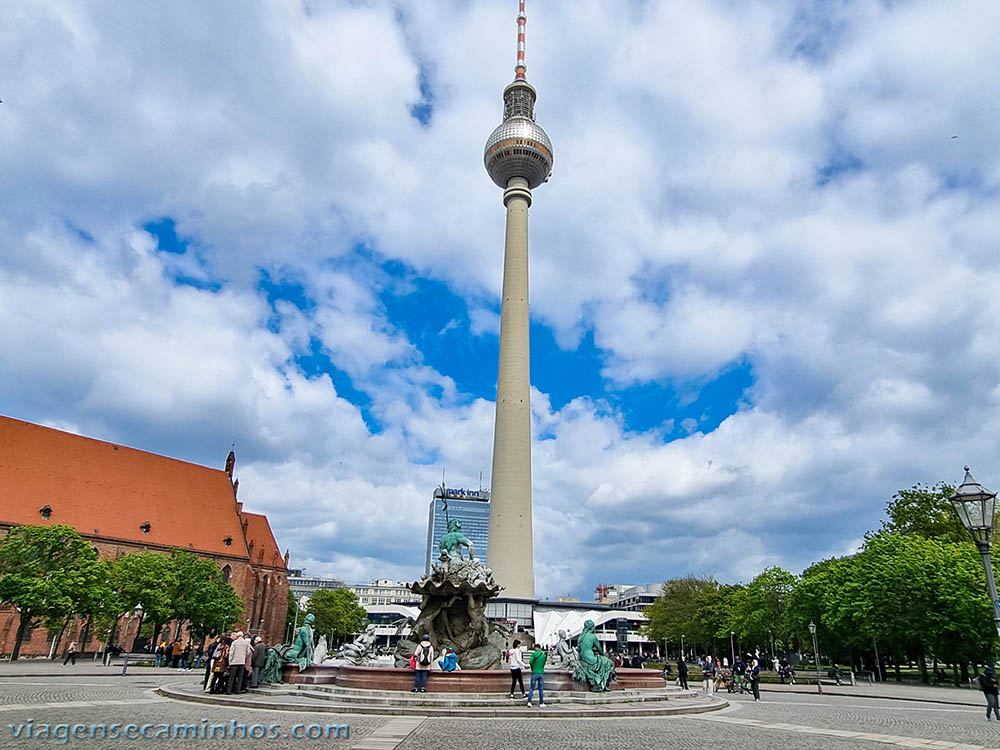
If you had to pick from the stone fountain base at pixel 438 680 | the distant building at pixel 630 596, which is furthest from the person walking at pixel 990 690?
the distant building at pixel 630 596

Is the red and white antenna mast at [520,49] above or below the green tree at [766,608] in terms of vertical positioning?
Result: above

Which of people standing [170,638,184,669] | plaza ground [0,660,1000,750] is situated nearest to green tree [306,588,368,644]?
people standing [170,638,184,669]

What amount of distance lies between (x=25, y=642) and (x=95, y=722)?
4952cm

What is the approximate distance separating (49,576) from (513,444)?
39.0m

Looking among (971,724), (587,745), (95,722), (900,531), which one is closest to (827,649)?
(900,531)

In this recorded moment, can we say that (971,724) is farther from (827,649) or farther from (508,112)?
(508,112)

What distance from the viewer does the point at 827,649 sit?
51656 millimetres

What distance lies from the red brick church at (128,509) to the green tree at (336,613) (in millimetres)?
9861

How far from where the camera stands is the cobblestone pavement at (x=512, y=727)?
10.7 m

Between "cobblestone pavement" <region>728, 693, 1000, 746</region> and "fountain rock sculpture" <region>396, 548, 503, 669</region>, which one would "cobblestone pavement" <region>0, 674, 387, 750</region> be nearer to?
"fountain rock sculpture" <region>396, 548, 503, 669</region>

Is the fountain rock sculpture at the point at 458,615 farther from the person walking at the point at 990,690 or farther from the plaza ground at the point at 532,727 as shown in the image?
the person walking at the point at 990,690

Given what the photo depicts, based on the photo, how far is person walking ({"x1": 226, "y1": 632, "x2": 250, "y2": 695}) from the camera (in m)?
17.3

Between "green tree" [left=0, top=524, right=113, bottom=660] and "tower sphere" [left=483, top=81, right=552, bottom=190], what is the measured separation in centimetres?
5977

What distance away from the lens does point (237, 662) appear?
17.3 meters
